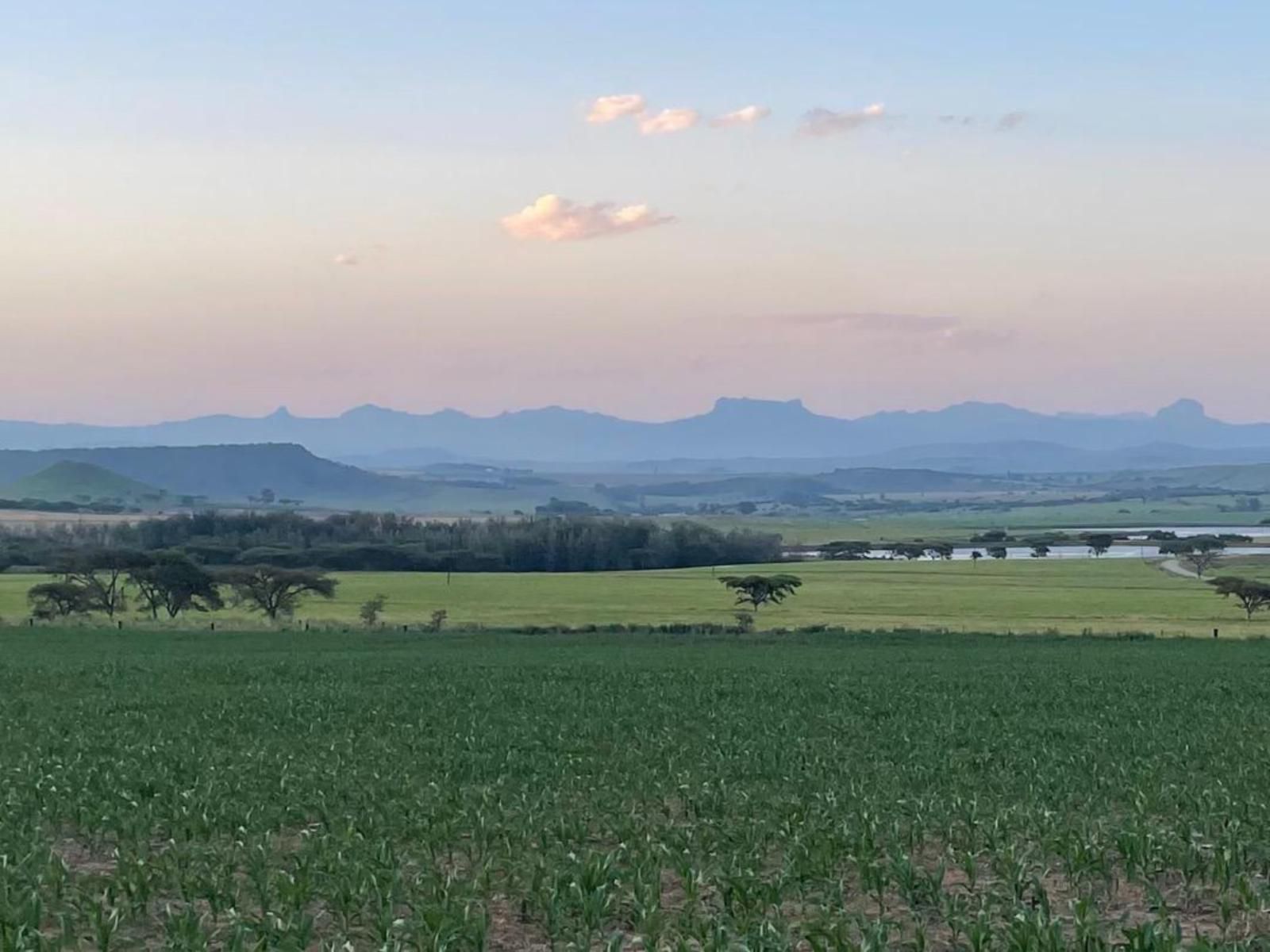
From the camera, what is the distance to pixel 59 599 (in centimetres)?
8394

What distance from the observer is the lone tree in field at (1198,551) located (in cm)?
11987

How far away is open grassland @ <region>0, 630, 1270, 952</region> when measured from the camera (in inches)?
417

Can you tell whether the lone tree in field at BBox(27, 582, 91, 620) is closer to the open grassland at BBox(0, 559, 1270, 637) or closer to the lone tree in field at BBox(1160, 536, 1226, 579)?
the open grassland at BBox(0, 559, 1270, 637)

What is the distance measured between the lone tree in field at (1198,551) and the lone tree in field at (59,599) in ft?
294

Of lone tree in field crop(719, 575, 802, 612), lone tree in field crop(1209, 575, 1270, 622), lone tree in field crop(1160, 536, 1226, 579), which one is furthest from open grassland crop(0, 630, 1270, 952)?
lone tree in field crop(1160, 536, 1226, 579)

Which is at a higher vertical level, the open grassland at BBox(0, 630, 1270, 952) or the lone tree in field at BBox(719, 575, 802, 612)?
the open grassland at BBox(0, 630, 1270, 952)

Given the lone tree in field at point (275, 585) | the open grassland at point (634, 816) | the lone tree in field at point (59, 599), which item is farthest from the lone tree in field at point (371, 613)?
the open grassland at point (634, 816)

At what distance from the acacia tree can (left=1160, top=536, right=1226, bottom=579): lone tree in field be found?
8746 centimetres

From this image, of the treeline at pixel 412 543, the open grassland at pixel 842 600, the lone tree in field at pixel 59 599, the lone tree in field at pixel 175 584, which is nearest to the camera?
the open grassland at pixel 842 600

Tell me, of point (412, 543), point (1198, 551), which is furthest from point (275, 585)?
point (1198, 551)

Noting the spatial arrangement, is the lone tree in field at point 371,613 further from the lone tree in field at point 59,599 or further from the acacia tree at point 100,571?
the acacia tree at point 100,571

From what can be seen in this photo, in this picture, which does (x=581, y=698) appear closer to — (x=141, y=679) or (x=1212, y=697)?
(x=141, y=679)

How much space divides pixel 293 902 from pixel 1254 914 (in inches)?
322

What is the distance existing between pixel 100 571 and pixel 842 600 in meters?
56.3
